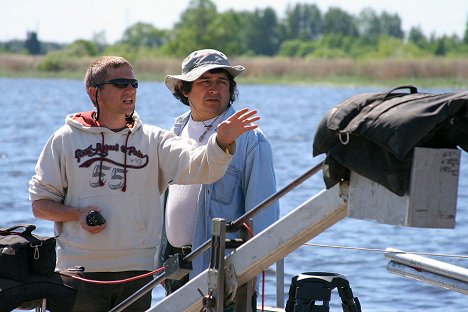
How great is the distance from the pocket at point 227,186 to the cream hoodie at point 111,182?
317 mm

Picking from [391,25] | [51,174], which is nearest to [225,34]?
[391,25]

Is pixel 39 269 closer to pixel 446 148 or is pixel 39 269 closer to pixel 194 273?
pixel 194 273

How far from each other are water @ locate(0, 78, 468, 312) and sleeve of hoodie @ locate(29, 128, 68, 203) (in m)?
4.41

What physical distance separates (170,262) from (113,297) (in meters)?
0.63

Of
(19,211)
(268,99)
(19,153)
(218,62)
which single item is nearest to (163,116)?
(19,153)

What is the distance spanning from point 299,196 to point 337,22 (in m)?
113

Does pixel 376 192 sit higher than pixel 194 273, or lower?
higher

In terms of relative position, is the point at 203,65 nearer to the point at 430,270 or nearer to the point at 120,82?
the point at 120,82

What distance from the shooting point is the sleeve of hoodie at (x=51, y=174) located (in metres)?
4.02

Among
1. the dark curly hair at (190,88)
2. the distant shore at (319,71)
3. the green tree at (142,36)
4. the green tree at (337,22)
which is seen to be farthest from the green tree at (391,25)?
the dark curly hair at (190,88)

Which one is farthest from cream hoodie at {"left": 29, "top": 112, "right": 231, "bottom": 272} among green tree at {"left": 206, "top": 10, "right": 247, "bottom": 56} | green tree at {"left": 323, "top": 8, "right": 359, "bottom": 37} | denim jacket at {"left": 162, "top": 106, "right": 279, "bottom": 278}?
green tree at {"left": 323, "top": 8, "right": 359, "bottom": 37}

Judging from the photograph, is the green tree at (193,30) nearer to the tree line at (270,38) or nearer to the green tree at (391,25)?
the tree line at (270,38)

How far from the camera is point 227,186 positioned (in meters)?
4.38

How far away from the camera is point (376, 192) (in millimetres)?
3043
